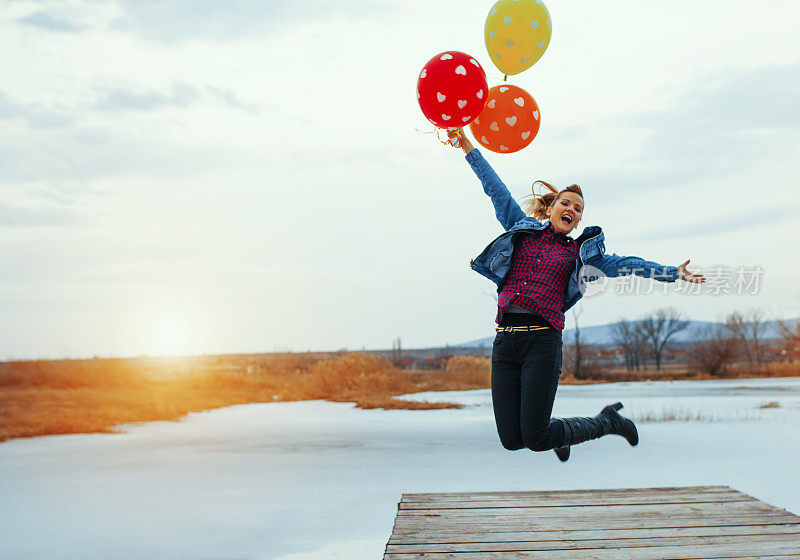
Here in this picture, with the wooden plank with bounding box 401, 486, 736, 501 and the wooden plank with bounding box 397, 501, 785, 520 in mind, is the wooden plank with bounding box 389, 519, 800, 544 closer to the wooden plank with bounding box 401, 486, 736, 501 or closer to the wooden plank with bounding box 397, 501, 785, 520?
the wooden plank with bounding box 397, 501, 785, 520

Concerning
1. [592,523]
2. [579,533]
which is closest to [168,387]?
[592,523]

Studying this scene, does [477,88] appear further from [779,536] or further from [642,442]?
[642,442]

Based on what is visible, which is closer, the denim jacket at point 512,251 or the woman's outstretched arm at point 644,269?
the woman's outstretched arm at point 644,269

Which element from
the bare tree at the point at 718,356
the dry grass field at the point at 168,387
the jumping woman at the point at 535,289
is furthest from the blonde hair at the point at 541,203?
the bare tree at the point at 718,356

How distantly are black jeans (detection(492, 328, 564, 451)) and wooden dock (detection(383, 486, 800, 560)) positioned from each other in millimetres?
685

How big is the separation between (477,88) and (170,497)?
214 inches

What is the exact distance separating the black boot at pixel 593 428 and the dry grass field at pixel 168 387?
975 centimetres

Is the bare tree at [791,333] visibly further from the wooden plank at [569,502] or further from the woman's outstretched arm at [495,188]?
the woman's outstretched arm at [495,188]

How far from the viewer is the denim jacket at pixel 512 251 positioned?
10.8 ft

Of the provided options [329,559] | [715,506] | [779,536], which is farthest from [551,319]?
[329,559]

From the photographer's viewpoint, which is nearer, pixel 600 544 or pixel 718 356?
pixel 600 544

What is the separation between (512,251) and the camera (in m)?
3.39

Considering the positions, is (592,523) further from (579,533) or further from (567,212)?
(567,212)

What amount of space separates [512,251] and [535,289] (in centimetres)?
24
